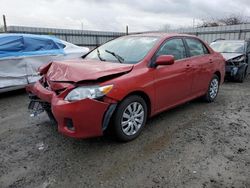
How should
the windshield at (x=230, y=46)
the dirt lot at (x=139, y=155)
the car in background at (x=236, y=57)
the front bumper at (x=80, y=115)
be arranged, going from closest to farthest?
1. the dirt lot at (x=139, y=155)
2. the front bumper at (x=80, y=115)
3. the car in background at (x=236, y=57)
4. the windshield at (x=230, y=46)

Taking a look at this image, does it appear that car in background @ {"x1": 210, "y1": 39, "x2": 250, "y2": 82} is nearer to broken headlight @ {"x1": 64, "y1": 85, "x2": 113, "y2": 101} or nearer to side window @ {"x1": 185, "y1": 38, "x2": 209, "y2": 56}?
side window @ {"x1": 185, "y1": 38, "x2": 209, "y2": 56}

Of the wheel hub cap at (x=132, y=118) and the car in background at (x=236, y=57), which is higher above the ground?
the car in background at (x=236, y=57)

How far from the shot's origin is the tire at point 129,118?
3247mm

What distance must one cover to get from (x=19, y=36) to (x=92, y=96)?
406 cm

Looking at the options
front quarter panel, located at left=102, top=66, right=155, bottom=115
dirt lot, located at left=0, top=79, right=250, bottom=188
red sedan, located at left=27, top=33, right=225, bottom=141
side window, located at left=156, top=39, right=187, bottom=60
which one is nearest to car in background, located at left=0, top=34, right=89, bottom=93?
dirt lot, located at left=0, top=79, right=250, bottom=188

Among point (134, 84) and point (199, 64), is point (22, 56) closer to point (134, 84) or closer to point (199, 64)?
point (134, 84)

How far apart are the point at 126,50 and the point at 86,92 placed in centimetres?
139

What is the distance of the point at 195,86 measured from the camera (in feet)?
15.8

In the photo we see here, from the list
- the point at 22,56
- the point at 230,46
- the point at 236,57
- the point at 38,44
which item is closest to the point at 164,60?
the point at 22,56

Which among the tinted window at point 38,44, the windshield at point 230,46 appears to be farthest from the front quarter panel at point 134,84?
the windshield at point 230,46

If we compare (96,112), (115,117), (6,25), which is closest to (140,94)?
(115,117)

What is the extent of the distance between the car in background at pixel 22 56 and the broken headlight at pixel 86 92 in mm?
3526

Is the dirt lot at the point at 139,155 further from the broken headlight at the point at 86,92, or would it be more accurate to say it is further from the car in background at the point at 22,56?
the car in background at the point at 22,56

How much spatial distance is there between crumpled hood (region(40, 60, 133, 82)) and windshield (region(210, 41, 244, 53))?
6726 millimetres
